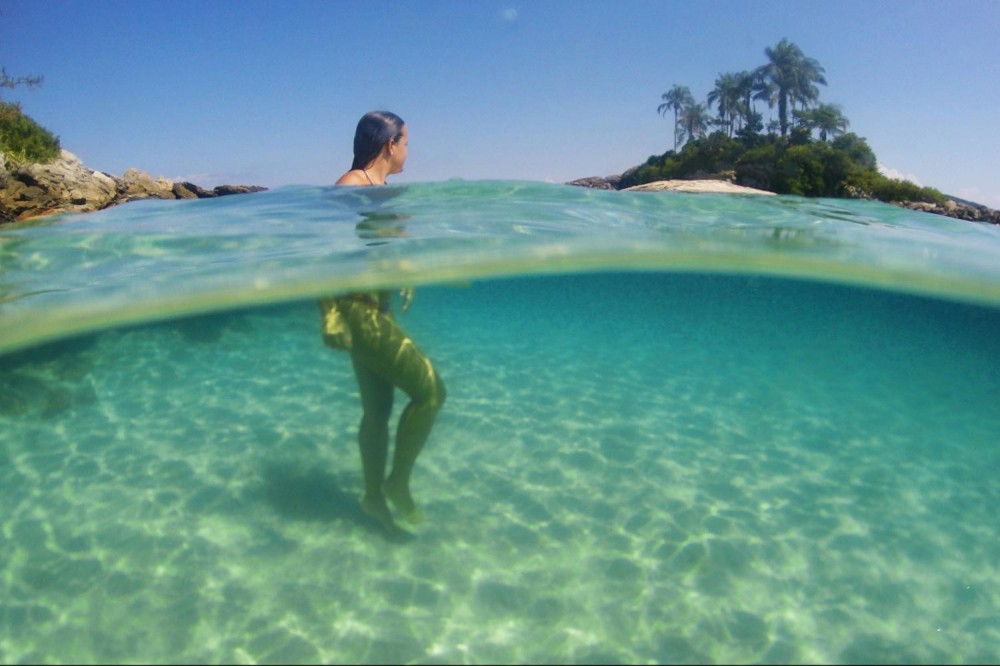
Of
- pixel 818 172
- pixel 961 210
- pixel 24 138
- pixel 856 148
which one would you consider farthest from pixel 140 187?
pixel 856 148

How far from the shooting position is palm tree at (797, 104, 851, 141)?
50406 millimetres

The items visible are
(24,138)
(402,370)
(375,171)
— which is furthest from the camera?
(24,138)

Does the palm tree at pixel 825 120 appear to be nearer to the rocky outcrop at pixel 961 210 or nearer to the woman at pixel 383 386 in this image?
the rocky outcrop at pixel 961 210

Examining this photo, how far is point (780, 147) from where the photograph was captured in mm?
44406

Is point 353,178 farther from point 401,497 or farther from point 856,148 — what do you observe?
point 856,148

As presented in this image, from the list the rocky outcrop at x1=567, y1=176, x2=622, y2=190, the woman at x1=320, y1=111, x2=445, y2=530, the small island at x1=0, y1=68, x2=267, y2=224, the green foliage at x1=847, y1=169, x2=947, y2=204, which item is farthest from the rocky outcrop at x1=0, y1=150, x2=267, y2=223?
the green foliage at x1=847, y1=169, x2=947, y2=204

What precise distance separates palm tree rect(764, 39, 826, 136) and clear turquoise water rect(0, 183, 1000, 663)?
5919 centimetres

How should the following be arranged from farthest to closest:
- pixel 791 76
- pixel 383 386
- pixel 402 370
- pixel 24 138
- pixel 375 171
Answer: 1. pixel 791 76
2. pixel 24 138
3. pixel 375 171
4. pixel 383 386
5. pixel 402 370

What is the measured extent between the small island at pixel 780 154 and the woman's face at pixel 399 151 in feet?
47.3

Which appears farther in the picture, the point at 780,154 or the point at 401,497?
the point at 780,154

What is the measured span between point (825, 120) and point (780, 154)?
19.6 m

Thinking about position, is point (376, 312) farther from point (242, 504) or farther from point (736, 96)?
point (736, 96)

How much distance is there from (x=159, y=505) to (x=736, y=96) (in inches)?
2938

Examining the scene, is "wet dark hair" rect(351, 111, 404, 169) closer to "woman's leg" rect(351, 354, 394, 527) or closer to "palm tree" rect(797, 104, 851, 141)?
"woman's leg" rect(351, 354, 394, 527)
